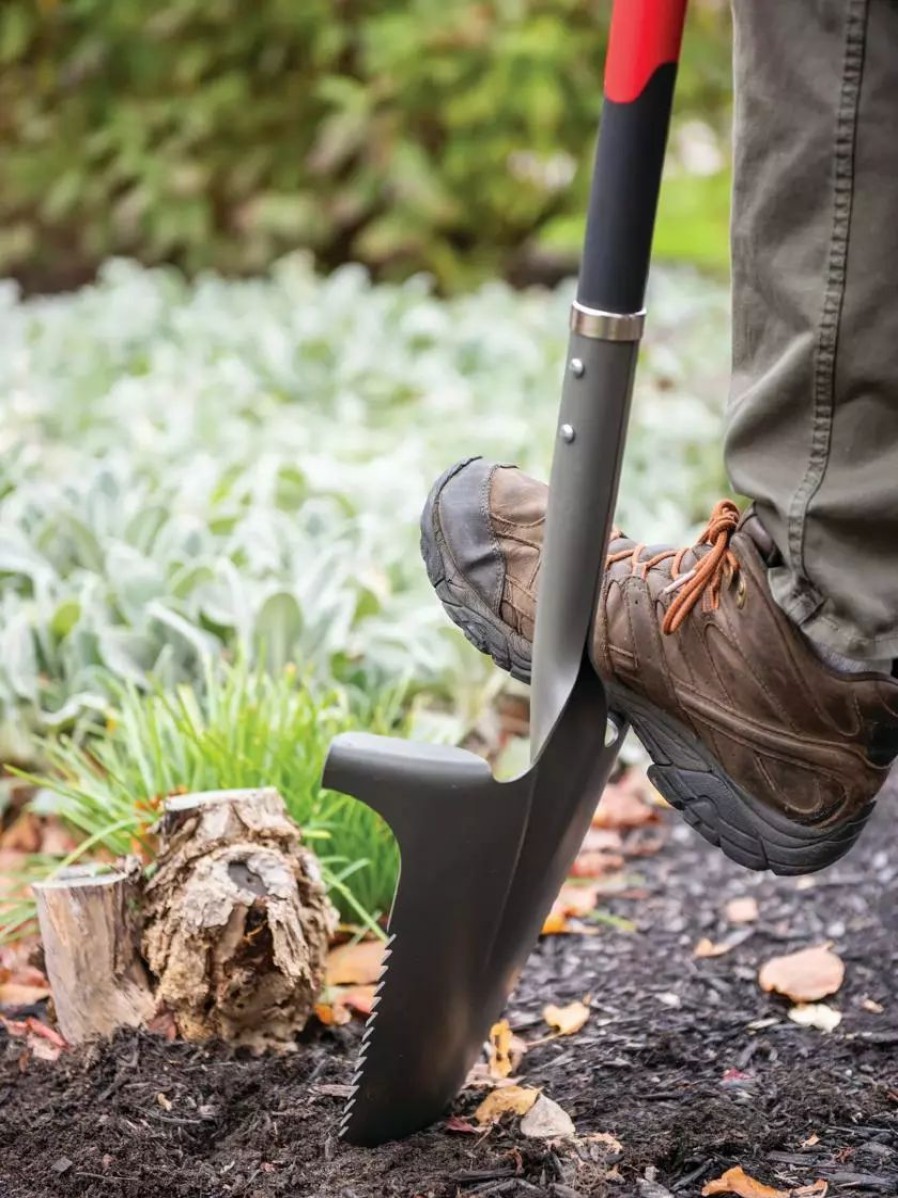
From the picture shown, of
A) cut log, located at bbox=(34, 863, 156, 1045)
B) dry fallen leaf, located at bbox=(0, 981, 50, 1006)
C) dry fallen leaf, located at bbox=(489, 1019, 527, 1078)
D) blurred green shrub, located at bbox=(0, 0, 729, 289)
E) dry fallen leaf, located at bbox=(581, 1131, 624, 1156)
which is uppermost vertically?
blurred green shrub, located at bbox=(0, 0, 729, 289)

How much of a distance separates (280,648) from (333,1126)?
1000 millimetres

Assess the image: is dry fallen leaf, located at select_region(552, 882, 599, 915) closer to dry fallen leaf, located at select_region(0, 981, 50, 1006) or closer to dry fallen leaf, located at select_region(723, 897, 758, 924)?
dry fallen leaf, located at select_region(723, 897, 758, 924)

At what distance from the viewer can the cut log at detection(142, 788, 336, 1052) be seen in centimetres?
152

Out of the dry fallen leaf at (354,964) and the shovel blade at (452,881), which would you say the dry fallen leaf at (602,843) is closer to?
the dry fallen leaf at (354,964)

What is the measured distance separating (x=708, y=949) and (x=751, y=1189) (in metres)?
0.61

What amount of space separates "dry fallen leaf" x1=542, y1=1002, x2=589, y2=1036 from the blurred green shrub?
4.08 m

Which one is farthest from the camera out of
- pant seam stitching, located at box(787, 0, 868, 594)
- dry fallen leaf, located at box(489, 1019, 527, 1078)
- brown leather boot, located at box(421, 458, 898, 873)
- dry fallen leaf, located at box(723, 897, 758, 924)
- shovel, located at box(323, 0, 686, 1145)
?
dry fallen leaf, located at box(723, 897, 758, 924)

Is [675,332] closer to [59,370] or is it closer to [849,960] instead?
[59,370]

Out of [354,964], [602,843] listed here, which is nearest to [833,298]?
[354,964]

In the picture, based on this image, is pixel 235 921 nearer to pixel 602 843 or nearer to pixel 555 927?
pixel 555 927

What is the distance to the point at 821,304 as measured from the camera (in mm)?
1169

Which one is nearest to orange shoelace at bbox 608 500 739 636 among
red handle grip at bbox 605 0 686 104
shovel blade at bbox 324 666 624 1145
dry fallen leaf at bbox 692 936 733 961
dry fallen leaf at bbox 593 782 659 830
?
shovel blade at bbox 324 666 624 1145

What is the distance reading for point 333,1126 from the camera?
4.67ft

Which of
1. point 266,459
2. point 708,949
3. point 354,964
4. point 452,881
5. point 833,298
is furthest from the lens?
point 266,459
